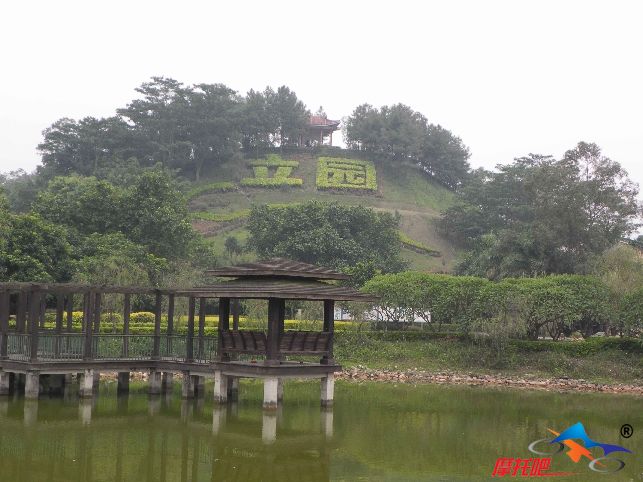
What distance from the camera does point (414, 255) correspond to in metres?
92.8

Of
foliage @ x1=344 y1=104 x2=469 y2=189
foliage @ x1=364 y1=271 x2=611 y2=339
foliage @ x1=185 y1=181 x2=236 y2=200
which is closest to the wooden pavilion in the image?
foliage @ x1=364 y1=271 x2=611 y2=339

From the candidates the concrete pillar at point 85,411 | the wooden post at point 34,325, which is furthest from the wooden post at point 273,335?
the wooden post at point 34,325

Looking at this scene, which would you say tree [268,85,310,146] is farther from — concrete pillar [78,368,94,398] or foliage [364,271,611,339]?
concrete pillar [78,368,94,398]

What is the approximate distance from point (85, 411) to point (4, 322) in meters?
5.74

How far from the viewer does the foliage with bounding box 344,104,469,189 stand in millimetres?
120000

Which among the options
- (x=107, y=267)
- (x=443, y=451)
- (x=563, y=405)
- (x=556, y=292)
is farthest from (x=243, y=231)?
(x=443, y=451)

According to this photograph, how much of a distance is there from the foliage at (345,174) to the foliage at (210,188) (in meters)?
10.8

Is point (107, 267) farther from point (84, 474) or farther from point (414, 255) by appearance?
point (414, 255)

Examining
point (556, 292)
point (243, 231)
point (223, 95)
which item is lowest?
point (556, 292)

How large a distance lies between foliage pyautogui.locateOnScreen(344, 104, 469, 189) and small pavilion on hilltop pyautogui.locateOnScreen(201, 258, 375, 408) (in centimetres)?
9151

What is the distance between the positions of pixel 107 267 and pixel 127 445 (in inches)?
1203

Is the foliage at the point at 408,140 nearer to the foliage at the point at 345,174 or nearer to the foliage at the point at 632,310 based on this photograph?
the foliage at the point at 345,174

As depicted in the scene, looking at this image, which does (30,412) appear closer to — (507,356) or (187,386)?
(187,386)

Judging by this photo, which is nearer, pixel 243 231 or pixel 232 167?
pixel 243 231
